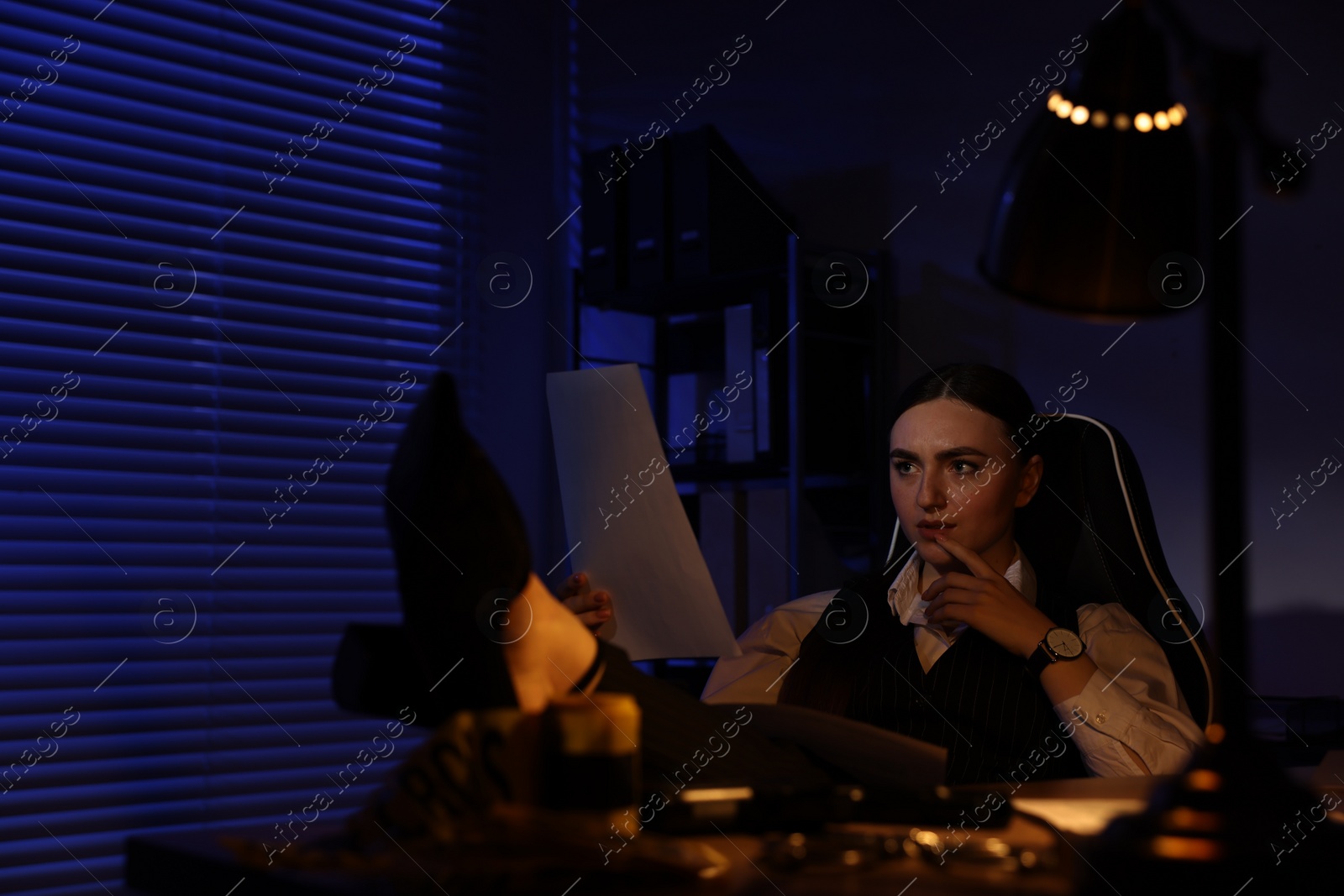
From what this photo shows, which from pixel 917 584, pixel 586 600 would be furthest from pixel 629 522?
pixel 917 584

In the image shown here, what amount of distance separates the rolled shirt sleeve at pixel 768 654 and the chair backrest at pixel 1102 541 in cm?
16

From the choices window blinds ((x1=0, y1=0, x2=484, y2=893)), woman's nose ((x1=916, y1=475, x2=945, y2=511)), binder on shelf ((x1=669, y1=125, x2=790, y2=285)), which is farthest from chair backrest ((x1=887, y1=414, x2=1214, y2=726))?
window blinds ((x1=0, y1=0, x2=484, y2=893))

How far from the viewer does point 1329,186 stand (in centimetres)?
238

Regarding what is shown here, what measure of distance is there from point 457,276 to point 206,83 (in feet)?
2.78

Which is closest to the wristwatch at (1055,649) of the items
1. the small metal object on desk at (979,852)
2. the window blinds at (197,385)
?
the small metal object on desk at (979,852)

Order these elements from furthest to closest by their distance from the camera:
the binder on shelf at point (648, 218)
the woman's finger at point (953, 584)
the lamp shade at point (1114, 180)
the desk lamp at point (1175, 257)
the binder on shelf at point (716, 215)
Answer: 1. the binder on shelf at point (648, 218)
2. the binder on shelf at point (716, 215)
3. the woman's finger at point (953, 584)
4. the lamp shade at point (1114, 180)
5. the desk lamp at point (1175, 257)

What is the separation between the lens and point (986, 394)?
168 centimetres

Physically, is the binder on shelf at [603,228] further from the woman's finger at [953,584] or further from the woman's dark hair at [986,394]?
the woman's finger at [953,584]

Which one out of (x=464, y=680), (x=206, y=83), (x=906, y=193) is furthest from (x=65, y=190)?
(x=464, y=680)

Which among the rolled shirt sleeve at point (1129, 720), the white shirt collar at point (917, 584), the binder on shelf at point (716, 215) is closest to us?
the rolled shirt sleeve at point (1129, 720)

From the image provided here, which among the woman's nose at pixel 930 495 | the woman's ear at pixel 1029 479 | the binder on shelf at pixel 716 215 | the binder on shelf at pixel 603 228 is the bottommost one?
the woman's ear at pixel 1029 479

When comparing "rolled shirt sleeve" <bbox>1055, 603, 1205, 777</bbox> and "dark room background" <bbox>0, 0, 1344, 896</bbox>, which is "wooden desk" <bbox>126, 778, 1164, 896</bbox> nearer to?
"rolled shirt sleeve" <bbox>1055, 603, 1205, 777</bbox>

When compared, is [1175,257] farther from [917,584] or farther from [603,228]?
[603,228]

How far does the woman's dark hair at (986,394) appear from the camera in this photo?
5.50ft
